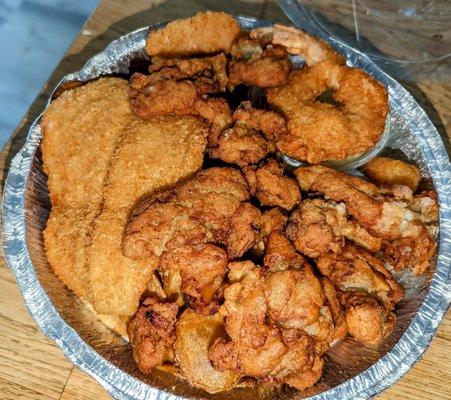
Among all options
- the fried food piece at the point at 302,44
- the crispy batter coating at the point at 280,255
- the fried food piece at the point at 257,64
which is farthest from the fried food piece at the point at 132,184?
the fried food piece at the point at 302,44

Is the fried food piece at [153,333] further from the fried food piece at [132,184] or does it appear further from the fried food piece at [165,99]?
the fried food piece at [165,99]

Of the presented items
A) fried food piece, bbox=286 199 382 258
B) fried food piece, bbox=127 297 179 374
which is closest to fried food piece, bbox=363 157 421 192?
fried food piece, bbox=286 199 382 258

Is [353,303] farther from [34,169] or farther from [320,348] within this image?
[34,169]

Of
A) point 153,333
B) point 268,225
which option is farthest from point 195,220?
point 153,333

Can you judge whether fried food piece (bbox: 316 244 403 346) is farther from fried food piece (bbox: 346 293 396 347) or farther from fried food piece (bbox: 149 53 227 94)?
fried food piece (bbox: 149 53 227 94)

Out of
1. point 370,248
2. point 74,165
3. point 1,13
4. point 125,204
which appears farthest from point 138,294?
point 1,13

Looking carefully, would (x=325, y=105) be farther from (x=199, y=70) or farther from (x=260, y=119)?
(x=199, y=70)
